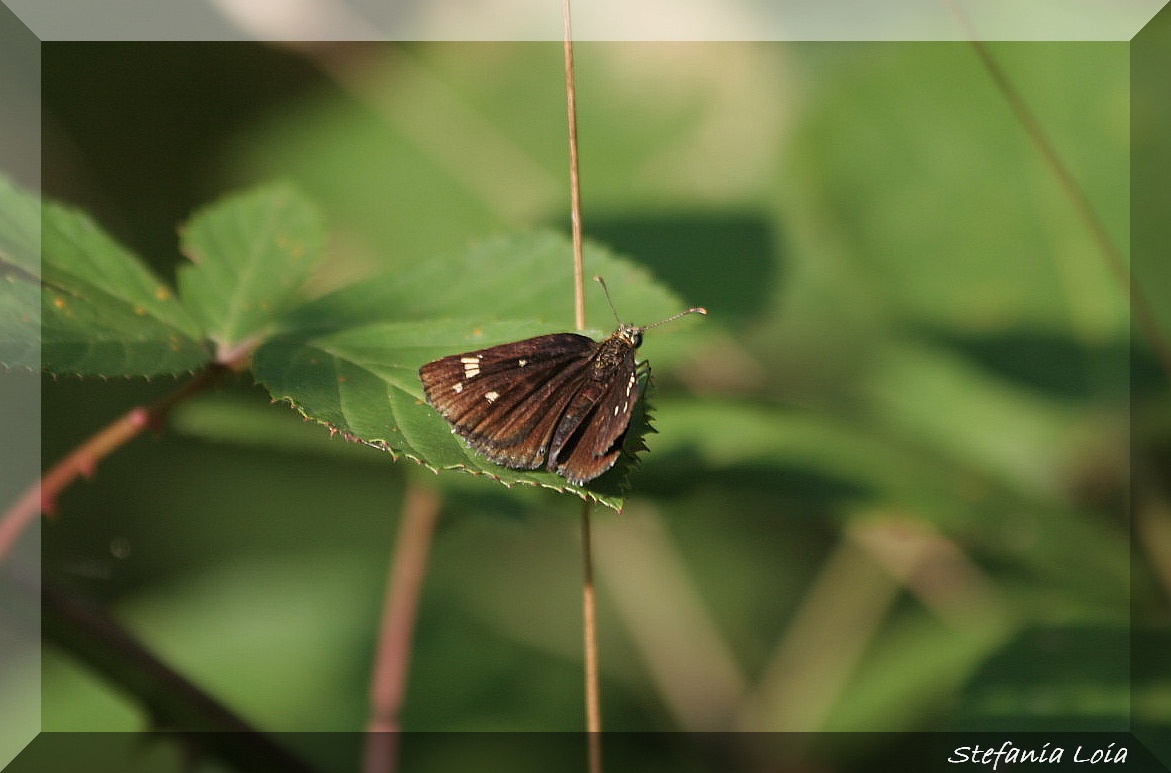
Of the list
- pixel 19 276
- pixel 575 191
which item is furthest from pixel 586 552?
pixel 19 276

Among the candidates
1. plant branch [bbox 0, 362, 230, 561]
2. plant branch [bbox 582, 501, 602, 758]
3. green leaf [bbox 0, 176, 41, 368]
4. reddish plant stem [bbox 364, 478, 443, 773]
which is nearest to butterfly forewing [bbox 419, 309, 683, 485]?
plant branch [bbox 582, 501, 602, 758]

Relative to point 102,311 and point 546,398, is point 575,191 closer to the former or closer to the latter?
point 546,398

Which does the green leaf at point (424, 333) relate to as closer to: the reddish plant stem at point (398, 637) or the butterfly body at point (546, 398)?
the butterfly body at point (546, 398)

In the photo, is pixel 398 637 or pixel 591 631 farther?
pixel 398 637

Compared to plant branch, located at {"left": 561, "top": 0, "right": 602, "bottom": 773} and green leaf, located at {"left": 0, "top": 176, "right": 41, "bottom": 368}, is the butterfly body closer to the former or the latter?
plant branch, located at {"left": 561, "top": 0, "right": 602, "bottom": 773}

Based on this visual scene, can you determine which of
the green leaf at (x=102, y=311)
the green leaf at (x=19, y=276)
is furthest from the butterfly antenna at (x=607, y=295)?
the green leaf at (x=19, y=276)
